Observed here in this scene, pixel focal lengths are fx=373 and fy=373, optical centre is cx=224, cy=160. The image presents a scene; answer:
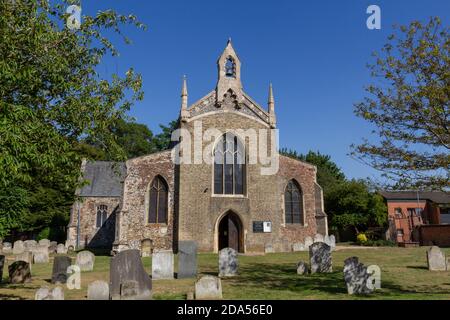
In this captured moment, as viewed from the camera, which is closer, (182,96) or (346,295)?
(346,295)

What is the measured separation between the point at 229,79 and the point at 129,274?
64.2 ft

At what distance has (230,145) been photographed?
1041 inches

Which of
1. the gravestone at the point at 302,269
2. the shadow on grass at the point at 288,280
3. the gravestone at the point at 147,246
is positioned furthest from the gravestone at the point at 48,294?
the gravestone at the point at 147,246

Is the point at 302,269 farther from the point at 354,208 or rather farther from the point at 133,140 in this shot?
the point at 133,140

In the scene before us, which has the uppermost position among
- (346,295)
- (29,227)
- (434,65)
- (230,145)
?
(230,145)

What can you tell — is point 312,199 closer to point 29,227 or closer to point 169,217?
point 169,217

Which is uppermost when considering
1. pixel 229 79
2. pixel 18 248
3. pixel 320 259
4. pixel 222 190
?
pixel 229 79

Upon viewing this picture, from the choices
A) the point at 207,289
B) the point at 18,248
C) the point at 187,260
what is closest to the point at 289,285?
the point at 207,289

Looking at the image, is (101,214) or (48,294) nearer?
(48,294)

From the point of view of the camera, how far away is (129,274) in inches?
407

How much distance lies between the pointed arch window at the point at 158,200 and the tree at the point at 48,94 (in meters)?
14.9

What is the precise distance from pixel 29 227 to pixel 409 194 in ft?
140

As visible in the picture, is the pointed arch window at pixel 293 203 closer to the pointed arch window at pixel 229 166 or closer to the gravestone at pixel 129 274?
the pointed arch window at pixel 229 166
